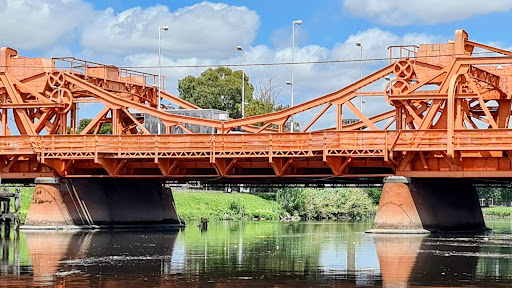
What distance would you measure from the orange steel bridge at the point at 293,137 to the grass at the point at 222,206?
3121 cm

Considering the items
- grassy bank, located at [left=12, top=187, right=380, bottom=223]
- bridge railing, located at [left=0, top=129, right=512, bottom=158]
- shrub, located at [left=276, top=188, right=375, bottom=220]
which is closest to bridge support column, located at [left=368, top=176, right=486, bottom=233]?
bridge railing, located at [left=0, top=129, right=512, bottom=158]

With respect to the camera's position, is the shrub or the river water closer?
the river water

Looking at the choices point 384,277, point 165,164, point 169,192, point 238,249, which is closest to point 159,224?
point 169,192

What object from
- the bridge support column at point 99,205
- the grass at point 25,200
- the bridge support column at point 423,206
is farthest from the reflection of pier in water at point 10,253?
the bridge support column at point 423,206

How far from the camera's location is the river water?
134ft

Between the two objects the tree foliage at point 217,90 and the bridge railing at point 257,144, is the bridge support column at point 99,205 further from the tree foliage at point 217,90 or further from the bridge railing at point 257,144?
the tree foliage at point 217,90

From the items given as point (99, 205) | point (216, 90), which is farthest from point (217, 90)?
point (99, 205)

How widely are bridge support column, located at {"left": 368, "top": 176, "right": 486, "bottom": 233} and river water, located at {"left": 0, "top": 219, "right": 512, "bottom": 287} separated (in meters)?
1.76

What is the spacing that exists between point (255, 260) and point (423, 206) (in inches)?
994

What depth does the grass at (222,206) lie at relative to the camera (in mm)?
115750

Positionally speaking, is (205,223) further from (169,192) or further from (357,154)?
(357,154)

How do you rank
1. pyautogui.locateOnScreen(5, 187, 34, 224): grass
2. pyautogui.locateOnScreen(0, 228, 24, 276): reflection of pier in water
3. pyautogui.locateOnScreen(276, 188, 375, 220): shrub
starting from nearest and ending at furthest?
1. pyautogui.locateOnScreen(0, 228, 24, 276): reflection of pier in water
2. pyautogui.locateOnScreen(5, 187, 34, 224): grass
3. pyautogui.locateOnScreen(276, 188, 375, 220): shrub

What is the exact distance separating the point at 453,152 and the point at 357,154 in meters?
6.64

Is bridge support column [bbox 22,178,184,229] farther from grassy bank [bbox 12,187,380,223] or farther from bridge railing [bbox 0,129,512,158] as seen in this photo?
grassy bank [bbox 12,187,380,223]
